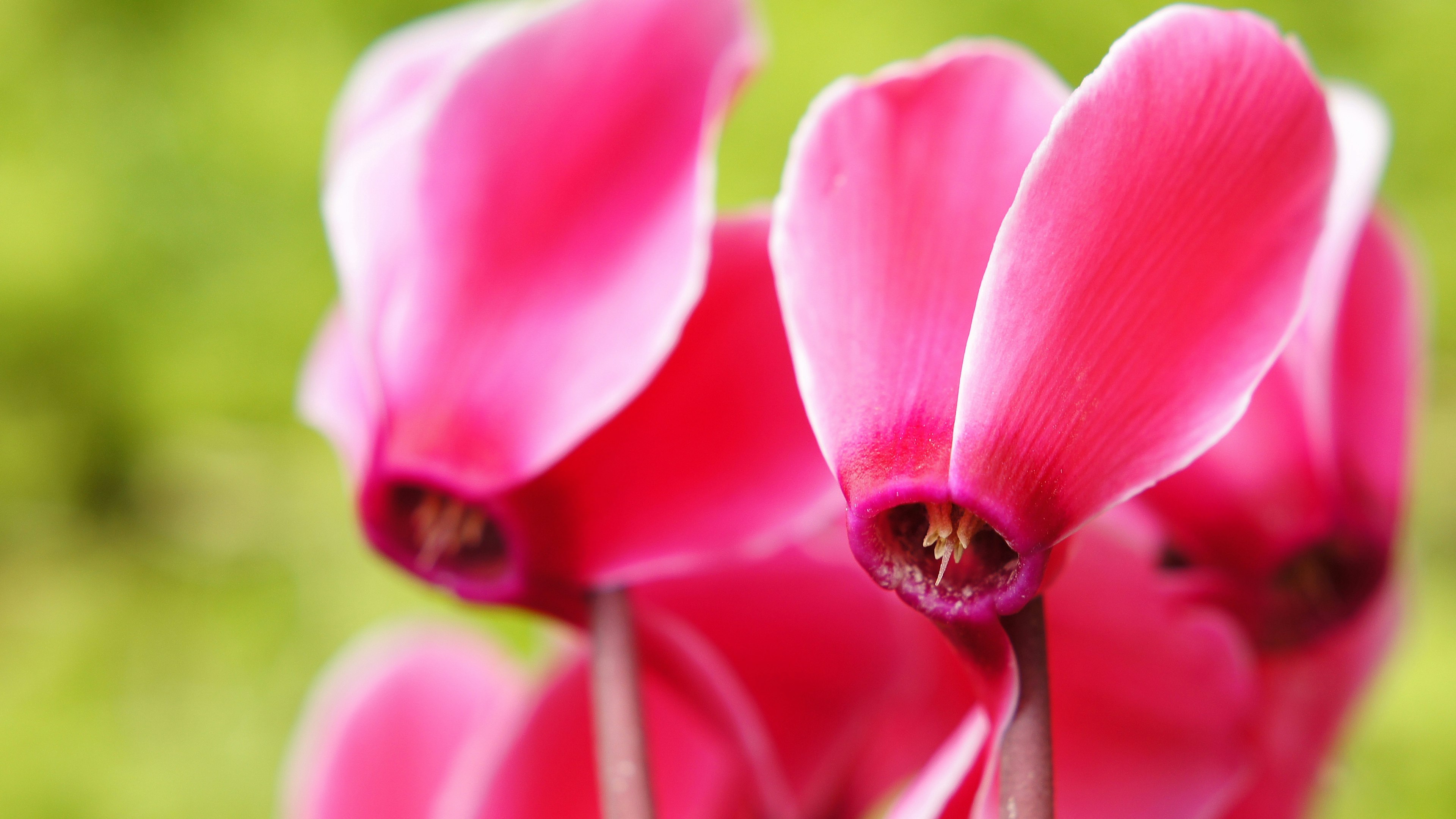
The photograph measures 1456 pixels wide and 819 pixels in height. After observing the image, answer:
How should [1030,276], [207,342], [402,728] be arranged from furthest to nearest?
[207,342] → [402,728] → [1030,276]

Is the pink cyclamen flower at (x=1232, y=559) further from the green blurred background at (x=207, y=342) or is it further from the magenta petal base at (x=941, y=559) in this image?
the green blurred background at (x=207, y=342)

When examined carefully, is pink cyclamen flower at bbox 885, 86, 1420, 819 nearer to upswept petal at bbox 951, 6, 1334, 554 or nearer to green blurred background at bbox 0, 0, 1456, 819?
upswept petal at bbox 951, 6, 1334, 554

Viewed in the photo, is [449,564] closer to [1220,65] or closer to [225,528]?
[1220,65]

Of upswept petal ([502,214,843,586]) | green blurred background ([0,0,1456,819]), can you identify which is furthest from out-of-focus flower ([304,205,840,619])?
green blurred background ([0,0,1456,819])

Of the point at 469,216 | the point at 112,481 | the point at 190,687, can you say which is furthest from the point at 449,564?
the point at 112,481

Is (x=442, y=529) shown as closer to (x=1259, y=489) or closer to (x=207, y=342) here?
(x=1259, y=489)

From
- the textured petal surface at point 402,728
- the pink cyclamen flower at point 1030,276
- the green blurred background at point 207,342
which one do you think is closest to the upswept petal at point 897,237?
the pink cyclamen flower at point 1030,276

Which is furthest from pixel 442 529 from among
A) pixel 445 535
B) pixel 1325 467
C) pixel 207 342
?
pixel 207 342
